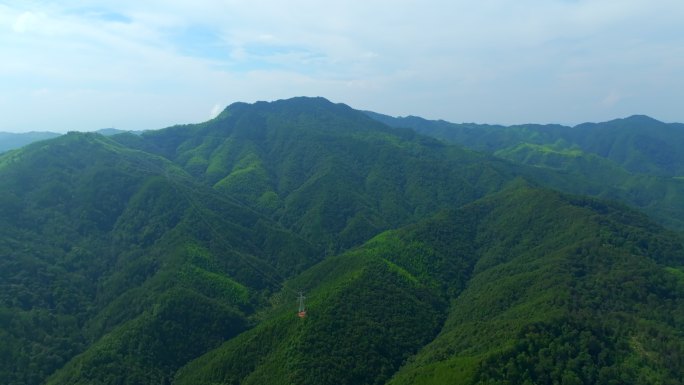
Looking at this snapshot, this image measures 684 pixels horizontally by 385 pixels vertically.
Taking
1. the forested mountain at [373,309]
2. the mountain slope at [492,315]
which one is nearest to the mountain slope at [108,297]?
the forested mountain at [373,309]

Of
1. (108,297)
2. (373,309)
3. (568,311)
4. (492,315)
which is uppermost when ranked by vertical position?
(568,311)

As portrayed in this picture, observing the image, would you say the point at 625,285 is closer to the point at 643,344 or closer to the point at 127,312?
the point at 643,344

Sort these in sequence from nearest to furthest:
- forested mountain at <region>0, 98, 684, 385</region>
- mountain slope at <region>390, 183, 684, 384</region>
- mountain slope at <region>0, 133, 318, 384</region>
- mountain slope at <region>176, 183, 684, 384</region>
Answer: mountain slope at <region>390, 183, 684, 384</region> → mountain slope at <region>176, 183, 684, 384</region> → forested mountain at <region>0, 98, 684, 385</region> → mountain slope at <region>0, 133, 318, 384</region>

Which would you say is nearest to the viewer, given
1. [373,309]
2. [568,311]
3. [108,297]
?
[568,311]

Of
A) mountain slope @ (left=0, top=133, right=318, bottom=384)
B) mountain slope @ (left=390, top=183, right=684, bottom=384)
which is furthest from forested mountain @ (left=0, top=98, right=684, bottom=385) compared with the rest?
mountain slope @ (left=0, top=133, right=318, bottom=384)

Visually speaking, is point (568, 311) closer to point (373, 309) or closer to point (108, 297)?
point (373, 309)

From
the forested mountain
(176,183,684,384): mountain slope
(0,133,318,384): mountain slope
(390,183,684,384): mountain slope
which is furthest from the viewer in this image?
(0,133,318,384): mountain slope

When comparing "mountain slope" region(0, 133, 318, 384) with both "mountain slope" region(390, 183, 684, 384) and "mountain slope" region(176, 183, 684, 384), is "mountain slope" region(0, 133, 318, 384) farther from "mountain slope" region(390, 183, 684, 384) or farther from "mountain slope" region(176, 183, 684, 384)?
"mountain slope" region(390, 183, 684, 384)

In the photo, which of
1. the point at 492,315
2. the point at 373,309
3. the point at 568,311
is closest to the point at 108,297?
the point at 373,309

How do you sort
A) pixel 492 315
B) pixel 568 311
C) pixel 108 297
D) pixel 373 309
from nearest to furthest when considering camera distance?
1. pixel 568 311
2. pixel 492 315
3. pixel 373 309
4. pixel 108 297

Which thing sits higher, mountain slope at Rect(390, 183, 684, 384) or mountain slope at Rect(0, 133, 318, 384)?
mountain slope at Rect(390, 183, 684, 384)

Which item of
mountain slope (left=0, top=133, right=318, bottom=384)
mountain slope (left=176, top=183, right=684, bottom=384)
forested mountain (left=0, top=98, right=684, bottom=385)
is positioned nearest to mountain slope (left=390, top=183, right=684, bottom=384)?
mountain slope (left=176, top=183, right=684, bottom=384)

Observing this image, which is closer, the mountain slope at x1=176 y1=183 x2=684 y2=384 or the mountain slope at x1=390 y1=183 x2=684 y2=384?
the mountain slope at x1=390 y1=183 x2=684 y2=384
